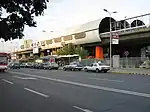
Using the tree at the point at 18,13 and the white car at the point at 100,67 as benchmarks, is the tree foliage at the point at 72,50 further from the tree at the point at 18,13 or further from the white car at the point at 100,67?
the tree at the point at 18,13

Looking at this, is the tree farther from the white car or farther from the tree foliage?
the tree foliage

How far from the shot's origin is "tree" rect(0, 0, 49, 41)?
31.7 ft

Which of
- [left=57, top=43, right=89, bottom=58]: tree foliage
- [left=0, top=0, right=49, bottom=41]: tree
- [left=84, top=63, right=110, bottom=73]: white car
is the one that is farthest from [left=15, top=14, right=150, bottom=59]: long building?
[left=0, top=0, right=49, bottom=41]: tree

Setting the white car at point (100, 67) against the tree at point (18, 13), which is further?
the white car at point (100, 67)

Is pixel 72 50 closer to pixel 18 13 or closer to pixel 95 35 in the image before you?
pixel 95 35

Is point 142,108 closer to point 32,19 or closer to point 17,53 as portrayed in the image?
point 32,19

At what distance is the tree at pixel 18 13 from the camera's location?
380 inches

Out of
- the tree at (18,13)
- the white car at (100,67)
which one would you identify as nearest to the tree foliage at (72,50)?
the white car at (100,67)

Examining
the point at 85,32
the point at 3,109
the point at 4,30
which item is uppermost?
the point at 85,32

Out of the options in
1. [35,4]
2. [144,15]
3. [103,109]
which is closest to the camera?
[35,4]

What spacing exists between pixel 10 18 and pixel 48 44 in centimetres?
9658

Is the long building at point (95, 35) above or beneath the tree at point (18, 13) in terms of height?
above

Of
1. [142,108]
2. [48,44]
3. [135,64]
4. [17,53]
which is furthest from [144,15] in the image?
[17,53]

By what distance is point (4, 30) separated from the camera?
33.7ft
